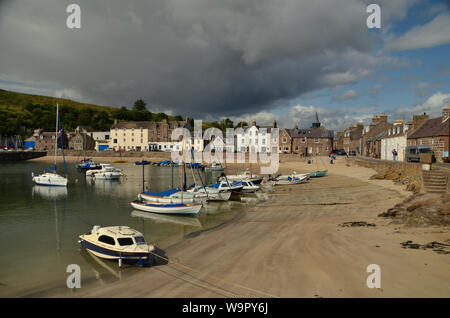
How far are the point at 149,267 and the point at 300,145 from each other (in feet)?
313

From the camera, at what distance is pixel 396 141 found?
64.8m

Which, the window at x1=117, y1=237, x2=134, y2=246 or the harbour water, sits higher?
the window at x1=117, y1=237, x2=134, y2=246

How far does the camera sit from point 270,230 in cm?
2277

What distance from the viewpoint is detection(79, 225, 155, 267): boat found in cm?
1638

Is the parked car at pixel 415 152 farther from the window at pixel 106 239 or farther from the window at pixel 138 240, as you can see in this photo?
the window at pixel 106 239

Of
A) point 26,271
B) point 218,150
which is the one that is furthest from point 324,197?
point 218,150

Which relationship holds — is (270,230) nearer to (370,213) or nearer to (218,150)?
(370,213)

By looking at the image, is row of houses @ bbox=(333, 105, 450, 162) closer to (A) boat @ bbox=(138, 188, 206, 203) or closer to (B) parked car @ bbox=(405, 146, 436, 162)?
(B) parked car @ bbox=(405, 146, 436, 162)

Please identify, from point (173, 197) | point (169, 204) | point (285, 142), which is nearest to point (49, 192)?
point (173, 197)

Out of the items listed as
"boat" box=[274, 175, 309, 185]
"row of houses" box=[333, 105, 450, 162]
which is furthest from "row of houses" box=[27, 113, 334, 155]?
"boat" box=[274, 175, 309, 185]

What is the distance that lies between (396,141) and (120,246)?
67.0 m

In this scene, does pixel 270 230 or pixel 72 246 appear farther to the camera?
pixel 270 230

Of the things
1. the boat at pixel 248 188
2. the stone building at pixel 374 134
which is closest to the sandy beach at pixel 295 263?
→ the boat at pixel 248 188
